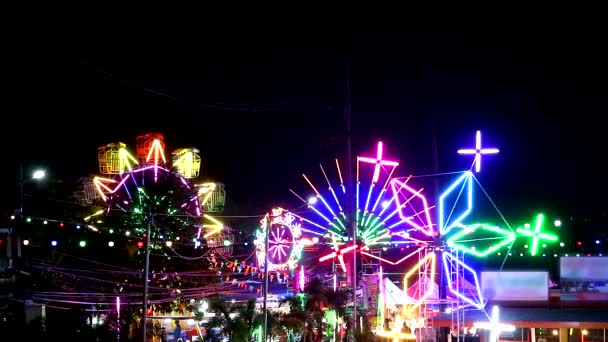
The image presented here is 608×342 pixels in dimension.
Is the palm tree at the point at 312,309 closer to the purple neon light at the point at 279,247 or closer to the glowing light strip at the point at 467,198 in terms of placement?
the glowing light strip at the point at 467,198

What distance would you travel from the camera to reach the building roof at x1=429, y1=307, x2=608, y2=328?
23.0m

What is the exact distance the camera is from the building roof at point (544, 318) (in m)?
23.0

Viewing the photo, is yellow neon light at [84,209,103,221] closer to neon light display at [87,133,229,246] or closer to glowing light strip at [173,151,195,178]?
neon light display at [87,133,229,246]

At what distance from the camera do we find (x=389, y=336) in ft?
72.0

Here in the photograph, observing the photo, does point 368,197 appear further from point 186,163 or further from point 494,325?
point 186,163

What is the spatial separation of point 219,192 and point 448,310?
41.0 ft

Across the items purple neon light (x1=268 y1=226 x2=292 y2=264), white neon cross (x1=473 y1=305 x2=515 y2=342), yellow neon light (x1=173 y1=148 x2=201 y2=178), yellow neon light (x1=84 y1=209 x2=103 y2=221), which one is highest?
yellow neon light (x1=173 y1=148 x2=201 y2=178)

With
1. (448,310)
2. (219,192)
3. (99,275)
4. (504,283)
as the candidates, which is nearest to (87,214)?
(99,275)

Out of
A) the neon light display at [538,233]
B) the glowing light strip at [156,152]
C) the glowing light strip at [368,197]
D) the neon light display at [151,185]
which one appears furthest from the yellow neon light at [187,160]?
the neon light display at [538,233]

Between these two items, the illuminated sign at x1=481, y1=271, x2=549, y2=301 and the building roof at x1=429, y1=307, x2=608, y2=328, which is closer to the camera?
the building roof at x1=429, y1=307, x2=608, y2=328

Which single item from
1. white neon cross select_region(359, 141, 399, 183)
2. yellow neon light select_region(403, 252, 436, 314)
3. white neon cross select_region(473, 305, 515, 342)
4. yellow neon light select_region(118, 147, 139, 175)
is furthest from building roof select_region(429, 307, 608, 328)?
yellow neon light select_region(118, 147, 139, 175)

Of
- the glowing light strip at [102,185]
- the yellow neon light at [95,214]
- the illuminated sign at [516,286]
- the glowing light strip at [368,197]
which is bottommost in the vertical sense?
the illuminated sign at [516,286]

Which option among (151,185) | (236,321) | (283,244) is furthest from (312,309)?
(283,244)

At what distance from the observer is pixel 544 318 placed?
23.4m
